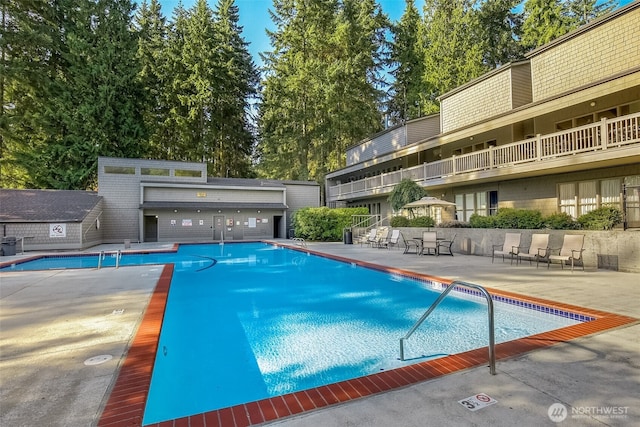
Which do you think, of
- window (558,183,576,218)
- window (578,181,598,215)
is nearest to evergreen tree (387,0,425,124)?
window (558,183,576,218)

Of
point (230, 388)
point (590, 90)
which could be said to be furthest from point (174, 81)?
point (230, 388)

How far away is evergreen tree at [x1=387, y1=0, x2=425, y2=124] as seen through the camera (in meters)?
32.5

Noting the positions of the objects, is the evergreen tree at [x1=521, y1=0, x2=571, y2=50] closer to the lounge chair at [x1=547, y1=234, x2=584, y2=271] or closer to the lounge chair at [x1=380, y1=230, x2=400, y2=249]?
the lounge chair at [x1=380, y1=230, x2=400, y2=249]

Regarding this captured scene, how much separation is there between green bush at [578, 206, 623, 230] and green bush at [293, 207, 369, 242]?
13399mm

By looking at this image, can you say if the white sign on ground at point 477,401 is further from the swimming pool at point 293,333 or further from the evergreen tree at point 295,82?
the evergreen tree at point 295,82

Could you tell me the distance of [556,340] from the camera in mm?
3980

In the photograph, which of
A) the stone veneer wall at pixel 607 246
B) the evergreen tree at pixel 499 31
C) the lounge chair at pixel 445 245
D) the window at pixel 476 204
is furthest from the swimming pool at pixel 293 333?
the evergreen tree at pixel 499 31

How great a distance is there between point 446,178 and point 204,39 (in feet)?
90.8

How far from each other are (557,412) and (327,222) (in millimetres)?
20045

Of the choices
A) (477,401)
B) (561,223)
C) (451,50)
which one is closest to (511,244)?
(561,223)

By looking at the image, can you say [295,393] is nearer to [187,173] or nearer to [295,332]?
[295,332]

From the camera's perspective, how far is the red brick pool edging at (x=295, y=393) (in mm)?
2568

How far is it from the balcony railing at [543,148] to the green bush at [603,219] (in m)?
2.09

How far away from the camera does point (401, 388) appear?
2.96m
